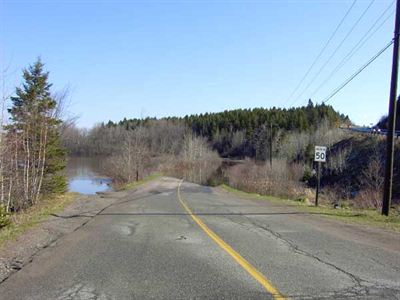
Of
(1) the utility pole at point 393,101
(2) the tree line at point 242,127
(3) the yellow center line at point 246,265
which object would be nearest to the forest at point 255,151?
(2) the tree line at point 242,127

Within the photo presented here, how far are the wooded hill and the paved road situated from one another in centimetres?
10625

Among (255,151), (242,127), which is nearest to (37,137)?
(255,151)

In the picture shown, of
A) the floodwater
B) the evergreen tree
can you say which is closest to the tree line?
the floodwater

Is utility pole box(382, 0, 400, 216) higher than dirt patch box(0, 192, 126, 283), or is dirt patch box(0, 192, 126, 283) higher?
utility pole box(382, 0, 400, 216)

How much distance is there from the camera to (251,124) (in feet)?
522

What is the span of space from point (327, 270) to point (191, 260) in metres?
2.34

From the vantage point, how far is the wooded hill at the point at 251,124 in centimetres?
13375

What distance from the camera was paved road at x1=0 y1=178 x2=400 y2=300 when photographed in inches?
244

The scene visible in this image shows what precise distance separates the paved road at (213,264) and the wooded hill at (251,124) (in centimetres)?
10625

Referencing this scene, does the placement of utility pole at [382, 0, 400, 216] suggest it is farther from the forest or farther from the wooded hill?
the wooded hill

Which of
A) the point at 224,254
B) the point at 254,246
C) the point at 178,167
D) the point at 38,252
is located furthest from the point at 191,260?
the point at 178,167

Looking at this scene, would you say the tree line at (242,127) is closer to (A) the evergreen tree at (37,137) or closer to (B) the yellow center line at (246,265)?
(A) the evergreen tree at (37,137)

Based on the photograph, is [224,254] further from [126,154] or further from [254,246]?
[126,154]

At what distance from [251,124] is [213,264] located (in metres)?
153
